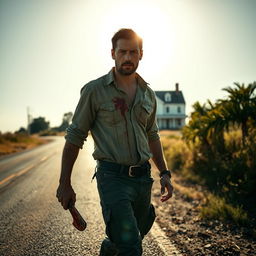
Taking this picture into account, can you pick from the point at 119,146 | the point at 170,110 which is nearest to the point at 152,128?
the point at 119,146

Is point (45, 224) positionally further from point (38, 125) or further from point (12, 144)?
point (38, 125)

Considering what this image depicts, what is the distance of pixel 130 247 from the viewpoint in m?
2.36

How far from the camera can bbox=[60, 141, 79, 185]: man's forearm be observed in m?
2.62

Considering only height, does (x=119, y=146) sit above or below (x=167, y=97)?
below

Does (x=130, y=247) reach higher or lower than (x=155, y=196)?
higher

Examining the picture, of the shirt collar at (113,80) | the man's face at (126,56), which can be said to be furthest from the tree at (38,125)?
the man's face at (126,56)

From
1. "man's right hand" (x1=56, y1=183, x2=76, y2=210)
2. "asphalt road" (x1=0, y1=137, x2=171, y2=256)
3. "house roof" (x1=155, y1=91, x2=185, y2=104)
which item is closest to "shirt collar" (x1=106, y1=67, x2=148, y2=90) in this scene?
"man's right hand" (x1=56, y1=183, x2=76, y2=210)

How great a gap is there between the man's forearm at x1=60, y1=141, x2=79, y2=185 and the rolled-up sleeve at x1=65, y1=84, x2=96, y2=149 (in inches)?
1.9

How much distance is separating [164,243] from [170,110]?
61.3 m

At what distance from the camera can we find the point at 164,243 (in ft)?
14.6

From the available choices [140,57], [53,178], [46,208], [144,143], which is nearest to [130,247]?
[144,143]

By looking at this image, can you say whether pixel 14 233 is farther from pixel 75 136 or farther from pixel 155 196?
pixel 155 196

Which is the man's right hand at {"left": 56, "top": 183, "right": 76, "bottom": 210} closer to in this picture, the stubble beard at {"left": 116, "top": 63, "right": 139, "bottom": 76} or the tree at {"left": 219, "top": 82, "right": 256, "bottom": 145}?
the stubble beard at {"left": 116, "top": 63, "right": 139, "bottom": 76}

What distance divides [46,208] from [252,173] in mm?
4150
